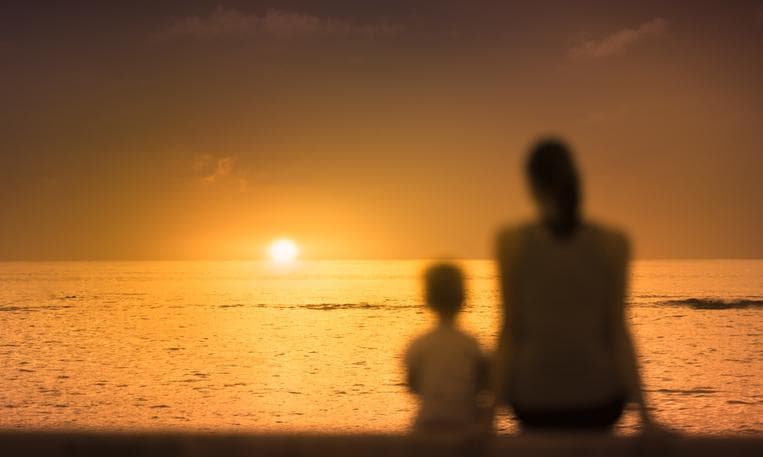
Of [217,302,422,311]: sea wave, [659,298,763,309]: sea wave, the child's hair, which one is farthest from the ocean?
[217,302,422,311]: sea wave

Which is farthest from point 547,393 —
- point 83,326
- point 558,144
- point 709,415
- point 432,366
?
point 83,326

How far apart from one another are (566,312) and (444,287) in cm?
192

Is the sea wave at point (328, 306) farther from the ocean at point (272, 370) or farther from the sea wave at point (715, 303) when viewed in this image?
the sea wave at point (715, 303)

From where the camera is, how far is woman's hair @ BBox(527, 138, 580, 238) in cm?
277

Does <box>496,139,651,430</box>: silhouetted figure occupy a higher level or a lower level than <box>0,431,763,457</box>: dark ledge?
higher

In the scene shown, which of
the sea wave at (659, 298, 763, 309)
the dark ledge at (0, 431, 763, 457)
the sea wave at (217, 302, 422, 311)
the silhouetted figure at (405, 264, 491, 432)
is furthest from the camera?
the sea wave at (217, 302, 422, 311)

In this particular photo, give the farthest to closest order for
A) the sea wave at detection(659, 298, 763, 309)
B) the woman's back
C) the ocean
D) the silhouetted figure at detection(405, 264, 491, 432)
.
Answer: the sea wave at detection(659, 298, 763, 309) → the ocean → the silhouetted figure at detection(405, 264, 491, 432) → the woman's back

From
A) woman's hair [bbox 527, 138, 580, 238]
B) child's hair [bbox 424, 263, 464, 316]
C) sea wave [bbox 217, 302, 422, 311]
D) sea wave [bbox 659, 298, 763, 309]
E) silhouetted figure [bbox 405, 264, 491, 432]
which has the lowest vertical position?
sea wave [bbox 659, 298, 763, 309]

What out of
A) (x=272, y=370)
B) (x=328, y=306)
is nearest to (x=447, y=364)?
(x=272, y=370)

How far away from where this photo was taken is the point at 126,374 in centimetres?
3341

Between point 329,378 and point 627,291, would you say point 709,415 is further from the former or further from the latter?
point 627,291

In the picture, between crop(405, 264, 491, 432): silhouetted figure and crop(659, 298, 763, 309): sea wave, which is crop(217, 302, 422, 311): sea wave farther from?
crop(405, 264, 491, 432): silhouetted figure

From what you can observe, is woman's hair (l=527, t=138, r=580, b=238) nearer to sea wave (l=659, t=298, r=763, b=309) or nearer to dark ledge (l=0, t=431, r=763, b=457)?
dark ledge (l=0, t=431, r=763, b=457)

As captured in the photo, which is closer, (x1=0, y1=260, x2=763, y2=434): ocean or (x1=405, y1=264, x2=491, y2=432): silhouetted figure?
(x1=405, y1=264, x2=491, y2=432): silhouetted figure
